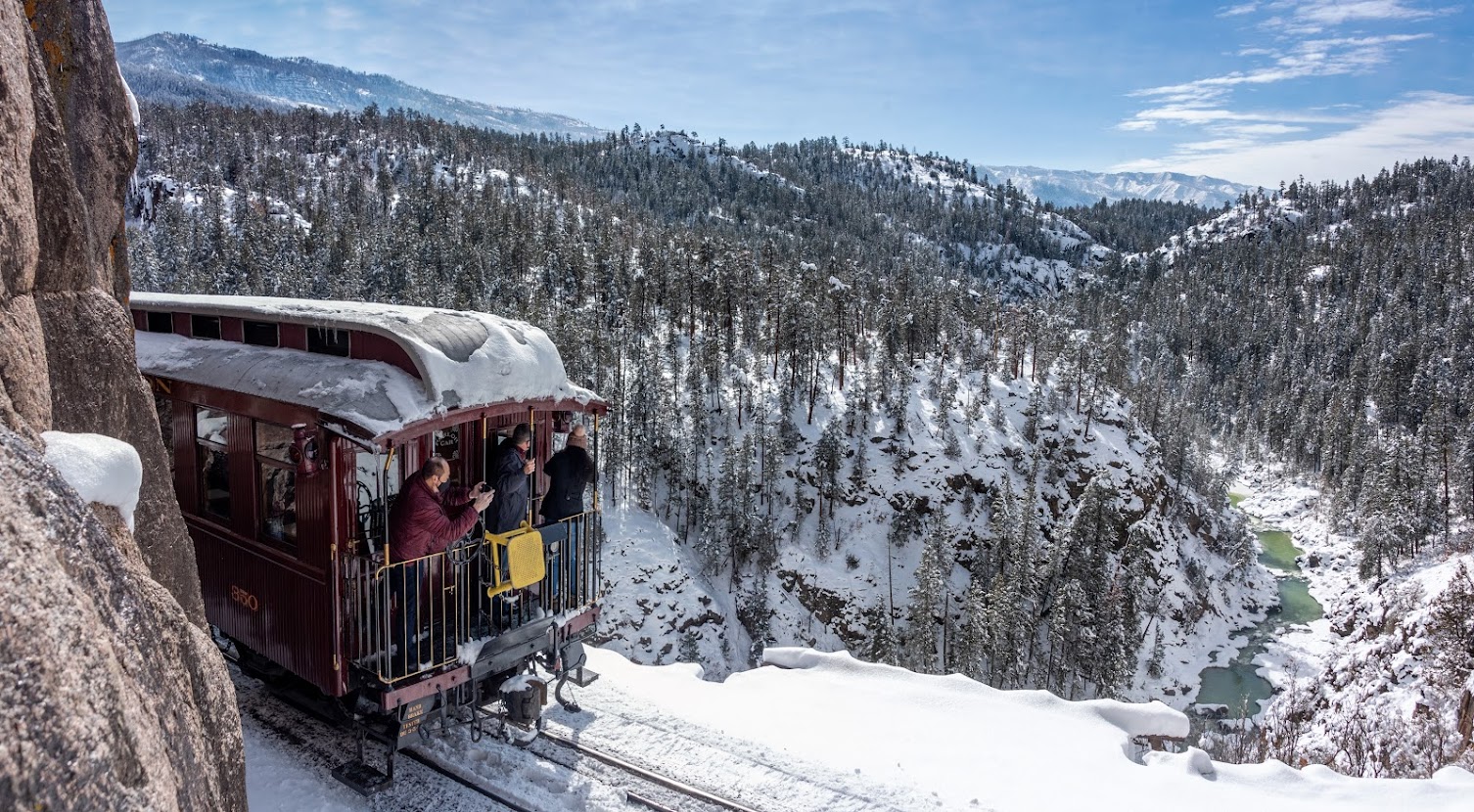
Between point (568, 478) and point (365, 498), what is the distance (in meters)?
2.42

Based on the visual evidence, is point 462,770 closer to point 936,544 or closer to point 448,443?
point 448,443

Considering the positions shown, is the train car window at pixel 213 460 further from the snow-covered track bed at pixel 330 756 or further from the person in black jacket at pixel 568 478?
the person in black jacket at pixel 568 478

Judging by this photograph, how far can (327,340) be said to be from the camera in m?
9.07

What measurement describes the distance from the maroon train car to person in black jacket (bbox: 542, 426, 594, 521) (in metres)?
0.23

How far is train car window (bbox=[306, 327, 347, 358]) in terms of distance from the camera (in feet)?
29.2

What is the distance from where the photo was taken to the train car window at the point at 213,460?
9.49 meters

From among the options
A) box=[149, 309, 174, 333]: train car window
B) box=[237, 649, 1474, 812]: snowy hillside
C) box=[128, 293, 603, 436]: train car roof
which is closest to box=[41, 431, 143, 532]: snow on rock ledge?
box=[128, 293, 603, 436]: train car roof

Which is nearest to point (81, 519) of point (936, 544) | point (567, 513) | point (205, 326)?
point (567, 513)

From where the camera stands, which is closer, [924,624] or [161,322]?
[161,322]

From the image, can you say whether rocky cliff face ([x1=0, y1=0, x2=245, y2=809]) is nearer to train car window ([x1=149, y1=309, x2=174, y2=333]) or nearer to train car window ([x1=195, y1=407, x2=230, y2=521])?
train car window ([x1=195, y1=407, x2=230, y2=521])

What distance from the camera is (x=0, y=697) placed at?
2.24 meters

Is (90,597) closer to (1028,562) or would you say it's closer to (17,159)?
(17,159)

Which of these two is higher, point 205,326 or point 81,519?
point 205,326

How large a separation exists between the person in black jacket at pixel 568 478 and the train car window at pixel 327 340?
9.39 feet
